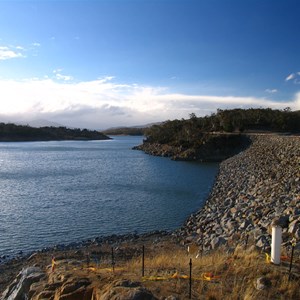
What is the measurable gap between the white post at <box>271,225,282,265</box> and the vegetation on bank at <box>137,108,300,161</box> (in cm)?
4984

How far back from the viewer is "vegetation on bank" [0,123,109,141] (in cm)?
14900

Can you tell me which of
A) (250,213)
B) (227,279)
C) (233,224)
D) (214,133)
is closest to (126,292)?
(227,279)

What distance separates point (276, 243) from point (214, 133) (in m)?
64.4

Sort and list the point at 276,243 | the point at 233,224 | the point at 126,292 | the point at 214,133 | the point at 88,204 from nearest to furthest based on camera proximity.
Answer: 1. the point at 126,292
2. the point at 276,243
3. the point at 233,224
4. the point at 88,204
5. the point at 214,133

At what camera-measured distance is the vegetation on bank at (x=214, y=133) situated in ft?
197

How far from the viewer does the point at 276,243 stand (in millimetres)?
7809

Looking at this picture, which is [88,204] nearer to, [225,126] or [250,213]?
[250,213]

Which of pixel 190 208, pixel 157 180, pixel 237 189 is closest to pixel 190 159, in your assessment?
pixel 157 180

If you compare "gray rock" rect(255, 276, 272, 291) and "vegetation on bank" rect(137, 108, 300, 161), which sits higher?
"vegetation on bank" rect(137, 108, 300, 161)

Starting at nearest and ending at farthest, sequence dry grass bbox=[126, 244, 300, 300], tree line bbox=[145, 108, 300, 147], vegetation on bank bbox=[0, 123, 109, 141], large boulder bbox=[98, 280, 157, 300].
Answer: large boulder bbox=[98, 280, 157, 300] < dry grass bbox=[126, 244, 300, 300] < tree line bbox=[145, 108, 300, 147] < vegetation on bank bbox=[0, 123, 109, 141]

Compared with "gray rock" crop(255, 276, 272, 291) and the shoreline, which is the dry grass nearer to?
"gray rock" crop(255, 276, 272, 291)

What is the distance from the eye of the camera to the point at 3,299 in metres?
9.61

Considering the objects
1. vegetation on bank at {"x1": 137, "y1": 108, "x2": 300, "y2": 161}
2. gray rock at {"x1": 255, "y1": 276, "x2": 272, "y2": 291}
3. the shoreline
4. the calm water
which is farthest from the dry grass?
vegetation on bank at {"x1": 137, "y1": 108, "x2": 300, "y2": 161}

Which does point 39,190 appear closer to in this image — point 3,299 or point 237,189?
point 237,189
